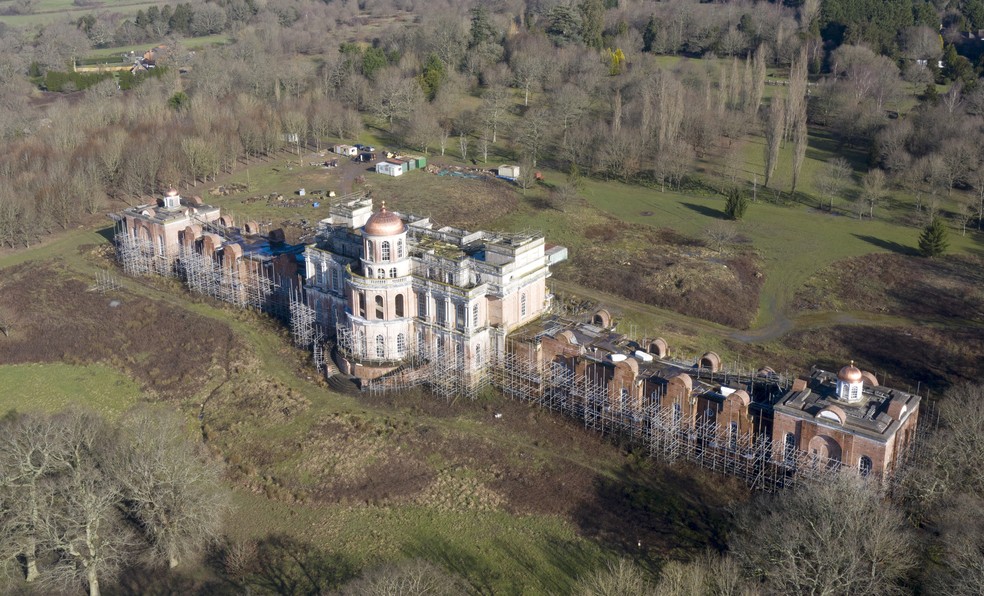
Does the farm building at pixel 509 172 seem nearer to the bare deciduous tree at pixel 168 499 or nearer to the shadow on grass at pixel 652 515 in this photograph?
the shadow on grass at pixel 652 515

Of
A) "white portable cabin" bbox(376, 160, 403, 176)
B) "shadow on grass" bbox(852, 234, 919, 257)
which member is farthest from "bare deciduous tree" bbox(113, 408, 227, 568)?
"white portable cabin" bbox(376, 160, 403, 176)

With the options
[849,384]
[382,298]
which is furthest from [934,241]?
[382,298]

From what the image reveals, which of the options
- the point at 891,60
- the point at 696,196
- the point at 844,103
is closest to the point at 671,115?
the point at 696,196

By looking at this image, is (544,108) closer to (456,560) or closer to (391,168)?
(391,168)

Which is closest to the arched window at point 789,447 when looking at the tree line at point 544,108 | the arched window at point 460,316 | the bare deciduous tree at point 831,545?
the bare deciduous tree at point 831,545

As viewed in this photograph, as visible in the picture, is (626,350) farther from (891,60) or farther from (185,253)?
(891,60)

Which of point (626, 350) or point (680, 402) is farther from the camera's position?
point (626, 350)

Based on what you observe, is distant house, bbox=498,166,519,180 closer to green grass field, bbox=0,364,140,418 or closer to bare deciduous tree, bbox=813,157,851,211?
bare deciduous tree, bbox=813,157,851,211
